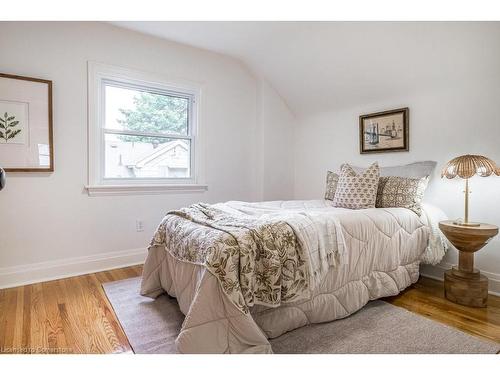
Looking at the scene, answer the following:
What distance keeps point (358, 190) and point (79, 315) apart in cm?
237

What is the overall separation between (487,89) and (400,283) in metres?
1.74

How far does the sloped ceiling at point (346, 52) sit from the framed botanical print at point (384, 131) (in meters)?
0.21

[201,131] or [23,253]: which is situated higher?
[201,131]

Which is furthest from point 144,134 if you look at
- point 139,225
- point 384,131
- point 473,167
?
point 473,167

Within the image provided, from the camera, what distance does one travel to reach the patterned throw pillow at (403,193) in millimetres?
2486

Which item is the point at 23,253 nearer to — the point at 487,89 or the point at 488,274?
the point at 488,274

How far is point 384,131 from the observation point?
3.10 meters

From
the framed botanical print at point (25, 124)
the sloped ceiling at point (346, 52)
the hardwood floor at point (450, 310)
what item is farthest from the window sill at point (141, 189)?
the hardwood floor at point (450, 310)

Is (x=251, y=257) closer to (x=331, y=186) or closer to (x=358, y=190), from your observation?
(x=358, y=190)

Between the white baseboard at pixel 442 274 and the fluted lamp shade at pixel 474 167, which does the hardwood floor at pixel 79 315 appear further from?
the fluted lamp shade at pixel 474 167

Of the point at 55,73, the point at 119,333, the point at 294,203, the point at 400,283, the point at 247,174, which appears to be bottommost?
the point at 119,333

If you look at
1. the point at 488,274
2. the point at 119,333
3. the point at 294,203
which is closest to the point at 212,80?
the point at 294,203

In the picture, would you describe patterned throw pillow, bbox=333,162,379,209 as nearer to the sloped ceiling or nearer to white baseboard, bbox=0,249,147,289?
the sloped ceiling

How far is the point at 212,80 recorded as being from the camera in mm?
3619
